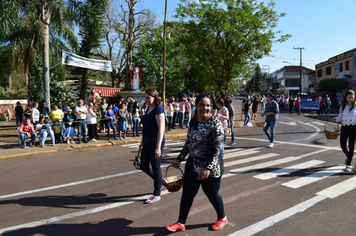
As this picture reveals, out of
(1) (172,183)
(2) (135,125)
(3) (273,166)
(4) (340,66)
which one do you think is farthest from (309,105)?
(1) (172,183)

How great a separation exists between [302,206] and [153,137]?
2659 mm

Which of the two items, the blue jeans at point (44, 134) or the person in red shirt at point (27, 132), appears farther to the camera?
the blue jeans at point (44, 134)

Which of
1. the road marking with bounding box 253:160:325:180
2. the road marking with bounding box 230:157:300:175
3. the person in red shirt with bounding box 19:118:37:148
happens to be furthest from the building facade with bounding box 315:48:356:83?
the person in red shirt with bounding box 19:118:37:148

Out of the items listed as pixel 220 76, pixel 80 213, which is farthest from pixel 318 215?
pixel 220 76

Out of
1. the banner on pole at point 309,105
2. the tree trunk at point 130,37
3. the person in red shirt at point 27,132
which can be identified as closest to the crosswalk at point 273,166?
the person in red shirt at point 27,132

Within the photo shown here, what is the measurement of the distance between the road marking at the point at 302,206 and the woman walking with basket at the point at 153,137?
1.61 meters

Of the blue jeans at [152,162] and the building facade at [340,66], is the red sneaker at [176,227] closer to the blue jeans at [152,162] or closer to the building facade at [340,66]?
the blue jeans at [152,162]

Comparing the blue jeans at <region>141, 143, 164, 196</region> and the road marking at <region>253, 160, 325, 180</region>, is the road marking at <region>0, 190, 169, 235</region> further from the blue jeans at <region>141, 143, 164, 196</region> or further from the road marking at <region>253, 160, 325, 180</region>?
the road marking at <region>253, 160, 325, 180</region>

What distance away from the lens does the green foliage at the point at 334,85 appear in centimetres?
3425

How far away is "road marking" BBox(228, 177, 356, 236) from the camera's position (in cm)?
369

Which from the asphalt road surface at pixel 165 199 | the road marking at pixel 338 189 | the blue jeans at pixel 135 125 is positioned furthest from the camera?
the blue jeans at pixel 135 125

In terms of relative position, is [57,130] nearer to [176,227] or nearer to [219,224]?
[176,227]

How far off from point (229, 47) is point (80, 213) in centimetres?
1886

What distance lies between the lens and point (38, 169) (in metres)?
7.27
